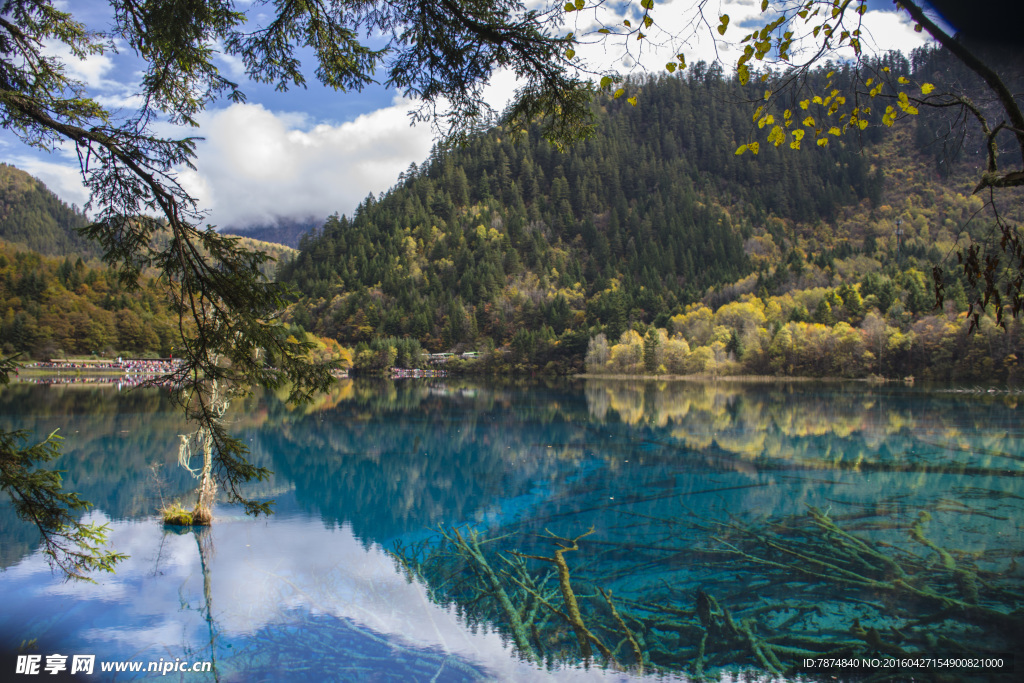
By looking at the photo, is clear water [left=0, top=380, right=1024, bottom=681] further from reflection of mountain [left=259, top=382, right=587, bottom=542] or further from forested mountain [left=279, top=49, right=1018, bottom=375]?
forested mountain [left=279, top=49, right=1018, bottom=375]

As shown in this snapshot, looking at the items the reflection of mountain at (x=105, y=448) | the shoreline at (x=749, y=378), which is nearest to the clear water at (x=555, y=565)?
the reflection of mountain at (x=105, y=448)

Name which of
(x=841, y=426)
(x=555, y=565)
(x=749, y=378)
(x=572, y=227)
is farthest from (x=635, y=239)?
(x=555, y=565)

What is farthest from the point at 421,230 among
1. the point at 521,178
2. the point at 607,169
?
the point at 607,169

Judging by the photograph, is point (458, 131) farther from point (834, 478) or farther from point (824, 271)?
point (824, 271)

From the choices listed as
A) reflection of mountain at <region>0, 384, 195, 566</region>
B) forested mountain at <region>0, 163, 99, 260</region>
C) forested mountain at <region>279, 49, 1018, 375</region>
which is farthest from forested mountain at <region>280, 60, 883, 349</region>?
reflection of mountain at <region>0, 384, 195, 566</region>

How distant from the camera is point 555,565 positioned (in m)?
9.84

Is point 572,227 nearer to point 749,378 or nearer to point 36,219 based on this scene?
point 749,378

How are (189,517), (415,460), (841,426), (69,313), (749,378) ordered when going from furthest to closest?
(69,313) < (749,378) < (841,426) < (415,460) < (189,517)

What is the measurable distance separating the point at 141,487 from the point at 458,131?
15669mm

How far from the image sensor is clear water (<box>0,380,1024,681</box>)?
7.14 m

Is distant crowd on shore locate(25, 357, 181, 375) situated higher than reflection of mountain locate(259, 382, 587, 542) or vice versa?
distant crowd on shore locate(25, 357, 181, 375)

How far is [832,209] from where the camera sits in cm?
13538

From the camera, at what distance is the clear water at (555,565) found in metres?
7.14

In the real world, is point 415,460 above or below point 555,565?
below
